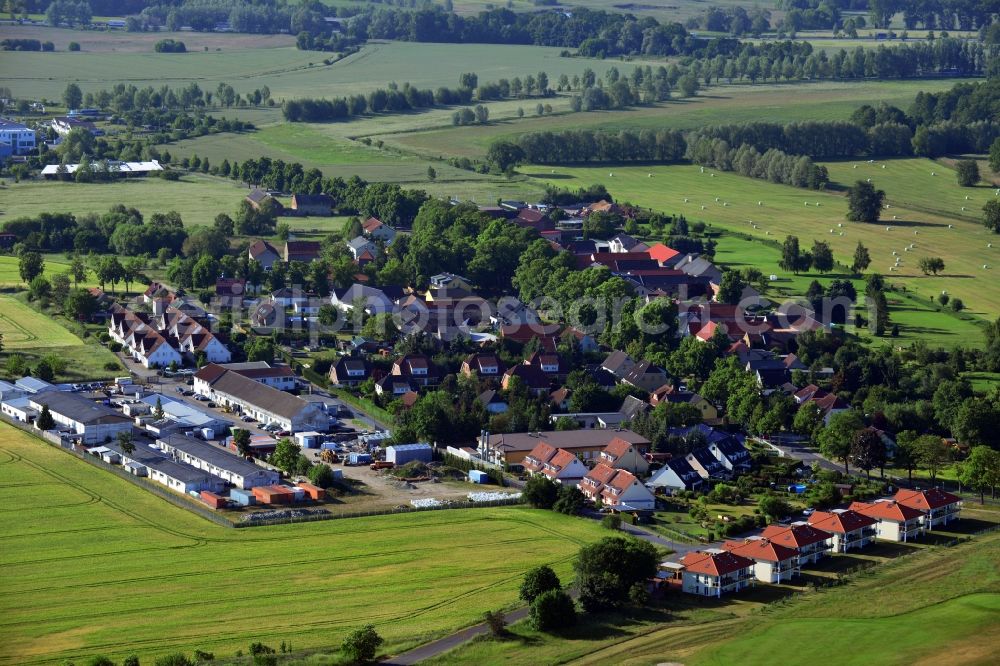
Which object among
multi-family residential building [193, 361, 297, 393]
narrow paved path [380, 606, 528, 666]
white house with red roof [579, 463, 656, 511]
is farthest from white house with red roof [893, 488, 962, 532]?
multi-family residential building [193, 361, 297, 393]

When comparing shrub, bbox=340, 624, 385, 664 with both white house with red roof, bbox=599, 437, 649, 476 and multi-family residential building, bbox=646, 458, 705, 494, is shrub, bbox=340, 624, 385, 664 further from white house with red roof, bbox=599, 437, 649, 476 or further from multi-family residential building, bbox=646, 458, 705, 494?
white house with red roof, bbox=599, 437, 649, 476

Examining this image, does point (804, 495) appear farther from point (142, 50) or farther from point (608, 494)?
point (142, 50)

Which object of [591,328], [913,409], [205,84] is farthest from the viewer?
[205,84]

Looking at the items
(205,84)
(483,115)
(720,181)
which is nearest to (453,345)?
(720,181)

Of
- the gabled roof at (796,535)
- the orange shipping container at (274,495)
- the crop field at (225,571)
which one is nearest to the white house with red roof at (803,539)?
the gabled roof at (796,535)

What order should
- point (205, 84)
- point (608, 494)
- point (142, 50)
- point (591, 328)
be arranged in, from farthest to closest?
point (142, 50) < point (205, 84) < point (591, 328) < point (608, 494)

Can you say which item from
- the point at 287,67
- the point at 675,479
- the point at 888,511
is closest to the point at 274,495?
the point at 675,479
